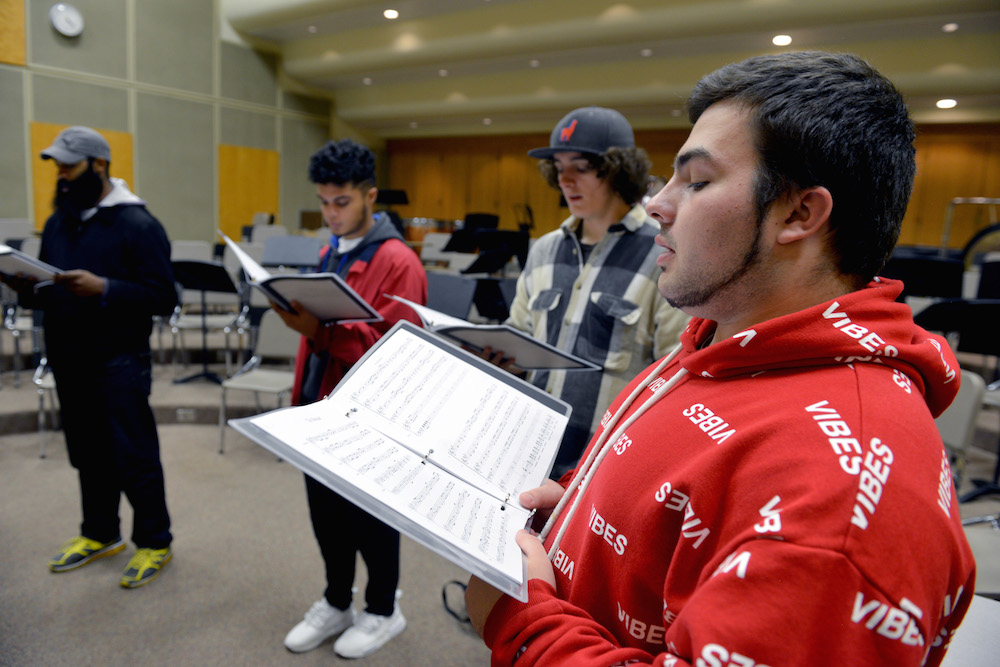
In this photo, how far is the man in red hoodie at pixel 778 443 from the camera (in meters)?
0.46

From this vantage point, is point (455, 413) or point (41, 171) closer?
point (455, 413)

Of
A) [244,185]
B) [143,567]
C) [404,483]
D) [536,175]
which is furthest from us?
[536,175]

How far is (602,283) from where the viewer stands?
1.66 m

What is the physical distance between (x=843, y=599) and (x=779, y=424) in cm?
15

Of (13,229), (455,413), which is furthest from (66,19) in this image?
(455,413)

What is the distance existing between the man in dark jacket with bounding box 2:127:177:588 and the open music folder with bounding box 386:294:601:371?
4.24 ft

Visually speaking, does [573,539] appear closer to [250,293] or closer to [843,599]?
[843,599]

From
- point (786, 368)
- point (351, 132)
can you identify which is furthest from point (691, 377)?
point (351, 132)

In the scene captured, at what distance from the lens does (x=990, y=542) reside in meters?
1.90

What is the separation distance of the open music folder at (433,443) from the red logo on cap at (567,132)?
92cm

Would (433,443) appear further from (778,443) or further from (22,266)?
(22,266)

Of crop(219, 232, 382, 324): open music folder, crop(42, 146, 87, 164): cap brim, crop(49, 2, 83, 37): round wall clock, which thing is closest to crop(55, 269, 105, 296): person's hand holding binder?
crop(42, 146, 87, 164): cap brim

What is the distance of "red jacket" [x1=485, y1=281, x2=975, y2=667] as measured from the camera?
458 mm

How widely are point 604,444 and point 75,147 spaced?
2.26 metres
